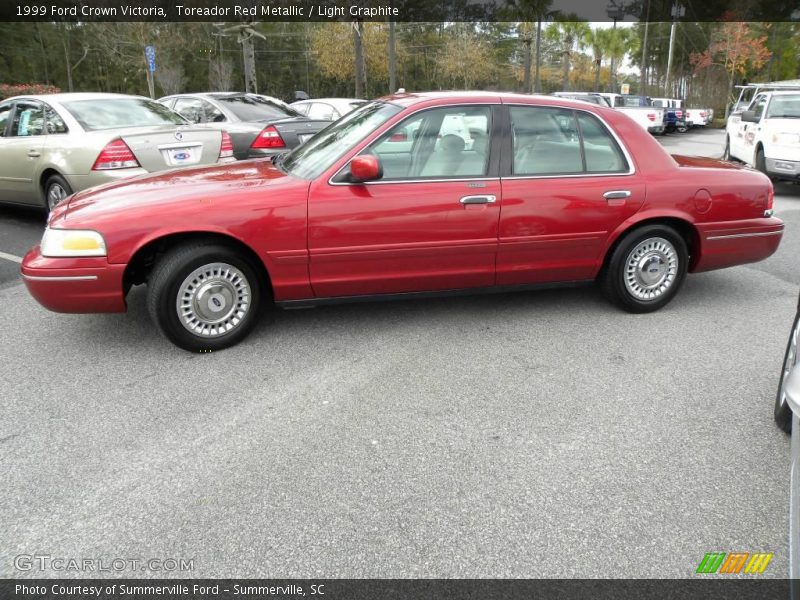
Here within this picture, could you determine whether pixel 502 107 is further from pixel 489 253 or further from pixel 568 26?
pixel 568 26

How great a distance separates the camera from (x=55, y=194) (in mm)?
7426

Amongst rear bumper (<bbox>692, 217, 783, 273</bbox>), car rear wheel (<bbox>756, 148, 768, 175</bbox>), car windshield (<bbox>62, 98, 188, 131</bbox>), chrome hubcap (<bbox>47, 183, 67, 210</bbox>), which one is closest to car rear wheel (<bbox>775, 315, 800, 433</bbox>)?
rear bumper (<bbox>692, 217, 783, 273</bbox>)

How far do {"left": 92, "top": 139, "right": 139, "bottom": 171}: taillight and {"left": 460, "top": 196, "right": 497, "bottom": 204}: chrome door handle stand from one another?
4030 millimetres

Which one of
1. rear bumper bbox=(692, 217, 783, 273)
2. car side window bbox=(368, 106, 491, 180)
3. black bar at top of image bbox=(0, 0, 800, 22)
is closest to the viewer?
car side window bbox=(368, 106, 491, 180)

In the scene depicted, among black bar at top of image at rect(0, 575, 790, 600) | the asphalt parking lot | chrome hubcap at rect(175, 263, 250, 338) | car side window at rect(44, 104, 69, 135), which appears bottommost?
black bar at top of image at rect(0, 575, 790, 600)

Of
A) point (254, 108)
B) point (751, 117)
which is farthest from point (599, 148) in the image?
point (751, 117)

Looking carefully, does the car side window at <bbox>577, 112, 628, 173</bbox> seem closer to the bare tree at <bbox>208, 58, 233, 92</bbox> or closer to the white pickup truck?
the white pickup truck

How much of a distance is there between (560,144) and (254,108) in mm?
6664

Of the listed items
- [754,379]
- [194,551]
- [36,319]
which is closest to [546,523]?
[194,551]

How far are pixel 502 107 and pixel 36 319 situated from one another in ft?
12.3

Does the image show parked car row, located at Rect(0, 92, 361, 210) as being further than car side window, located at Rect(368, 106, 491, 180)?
Yes

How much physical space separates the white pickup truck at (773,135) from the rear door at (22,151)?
10.9m

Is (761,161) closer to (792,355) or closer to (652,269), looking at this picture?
(652,269)

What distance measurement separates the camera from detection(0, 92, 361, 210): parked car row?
A: 22.5ft
